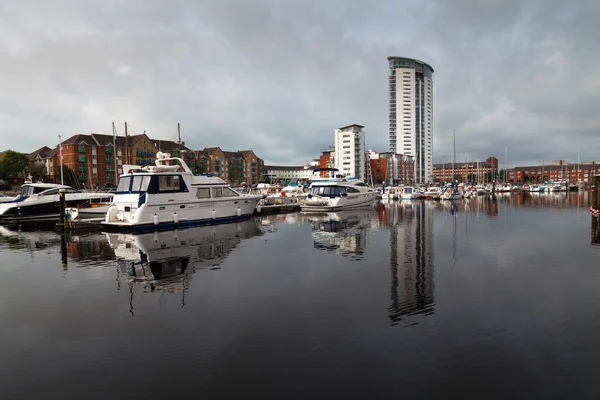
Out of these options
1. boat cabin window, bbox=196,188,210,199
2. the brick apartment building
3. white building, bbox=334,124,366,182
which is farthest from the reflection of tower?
white building, bbox=334,124,366,182

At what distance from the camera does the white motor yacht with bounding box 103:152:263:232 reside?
28016mm

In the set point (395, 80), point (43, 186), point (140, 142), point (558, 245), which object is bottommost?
point (558, 245)

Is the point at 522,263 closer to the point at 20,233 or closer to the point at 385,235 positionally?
the point at 385,235

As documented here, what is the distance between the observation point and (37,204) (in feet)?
121

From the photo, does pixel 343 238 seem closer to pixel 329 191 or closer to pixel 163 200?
pixel 163 200

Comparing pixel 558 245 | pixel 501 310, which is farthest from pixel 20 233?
pixel 558 245

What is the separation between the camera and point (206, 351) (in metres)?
8.20

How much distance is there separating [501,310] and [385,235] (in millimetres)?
15907

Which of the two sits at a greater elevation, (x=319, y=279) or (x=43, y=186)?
(x=43, y=186)

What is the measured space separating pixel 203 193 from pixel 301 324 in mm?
24786

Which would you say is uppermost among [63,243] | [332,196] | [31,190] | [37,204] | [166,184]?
[166,184]

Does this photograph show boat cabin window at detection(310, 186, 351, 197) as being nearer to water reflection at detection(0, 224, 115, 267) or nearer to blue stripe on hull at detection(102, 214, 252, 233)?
blue stripe on hull at detection(102, 214, 252, 233)

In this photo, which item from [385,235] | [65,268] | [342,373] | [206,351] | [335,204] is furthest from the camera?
[335,204]

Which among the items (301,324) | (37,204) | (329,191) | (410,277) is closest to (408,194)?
(329,191)
